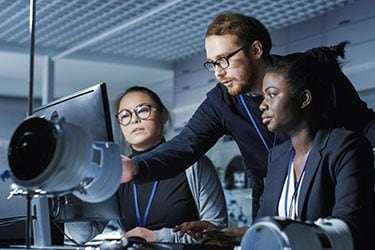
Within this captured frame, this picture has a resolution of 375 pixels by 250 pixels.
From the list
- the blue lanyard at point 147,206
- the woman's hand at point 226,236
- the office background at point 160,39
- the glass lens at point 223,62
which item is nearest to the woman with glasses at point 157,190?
the blue lanyard at point 147,206

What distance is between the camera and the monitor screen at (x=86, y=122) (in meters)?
1.26

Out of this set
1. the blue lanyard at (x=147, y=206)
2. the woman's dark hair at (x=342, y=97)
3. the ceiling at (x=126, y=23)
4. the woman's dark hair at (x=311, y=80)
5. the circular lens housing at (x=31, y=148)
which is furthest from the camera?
the ceiling at (x=126, y=23)

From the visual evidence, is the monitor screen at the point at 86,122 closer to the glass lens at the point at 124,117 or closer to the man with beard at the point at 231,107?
the man with beard at the point at 231,107

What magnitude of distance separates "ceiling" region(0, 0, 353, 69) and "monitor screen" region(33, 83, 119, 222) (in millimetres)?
1966

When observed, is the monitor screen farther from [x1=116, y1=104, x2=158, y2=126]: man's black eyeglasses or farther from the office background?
the office background

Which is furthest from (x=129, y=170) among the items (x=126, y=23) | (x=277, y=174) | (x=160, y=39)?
(x=160, y=39)

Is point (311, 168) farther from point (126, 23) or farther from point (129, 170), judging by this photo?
point (126, 23)

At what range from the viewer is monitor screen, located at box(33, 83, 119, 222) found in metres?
1.26

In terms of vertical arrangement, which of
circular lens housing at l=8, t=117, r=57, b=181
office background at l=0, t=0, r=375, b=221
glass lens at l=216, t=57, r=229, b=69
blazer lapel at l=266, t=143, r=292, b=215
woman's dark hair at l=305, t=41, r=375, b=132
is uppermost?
office background at l=0, t=0, r=375, b=221

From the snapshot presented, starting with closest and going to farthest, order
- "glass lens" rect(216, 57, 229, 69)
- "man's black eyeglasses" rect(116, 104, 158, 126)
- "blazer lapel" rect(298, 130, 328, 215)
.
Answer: "blazer lapel" rect(298, 130, 328, 215)
"glass lens" rect(216, 57, 229, 69)
"man's black eyeglasses" rect(116, 104, 158, 126)

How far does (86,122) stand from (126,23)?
7.99 feet

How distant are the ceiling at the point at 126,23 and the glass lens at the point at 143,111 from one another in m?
1.30

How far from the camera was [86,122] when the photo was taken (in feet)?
4.27

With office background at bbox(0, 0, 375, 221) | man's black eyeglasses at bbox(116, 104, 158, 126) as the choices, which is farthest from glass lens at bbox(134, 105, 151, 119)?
office background at bbox(0, 0, 375, 221)
